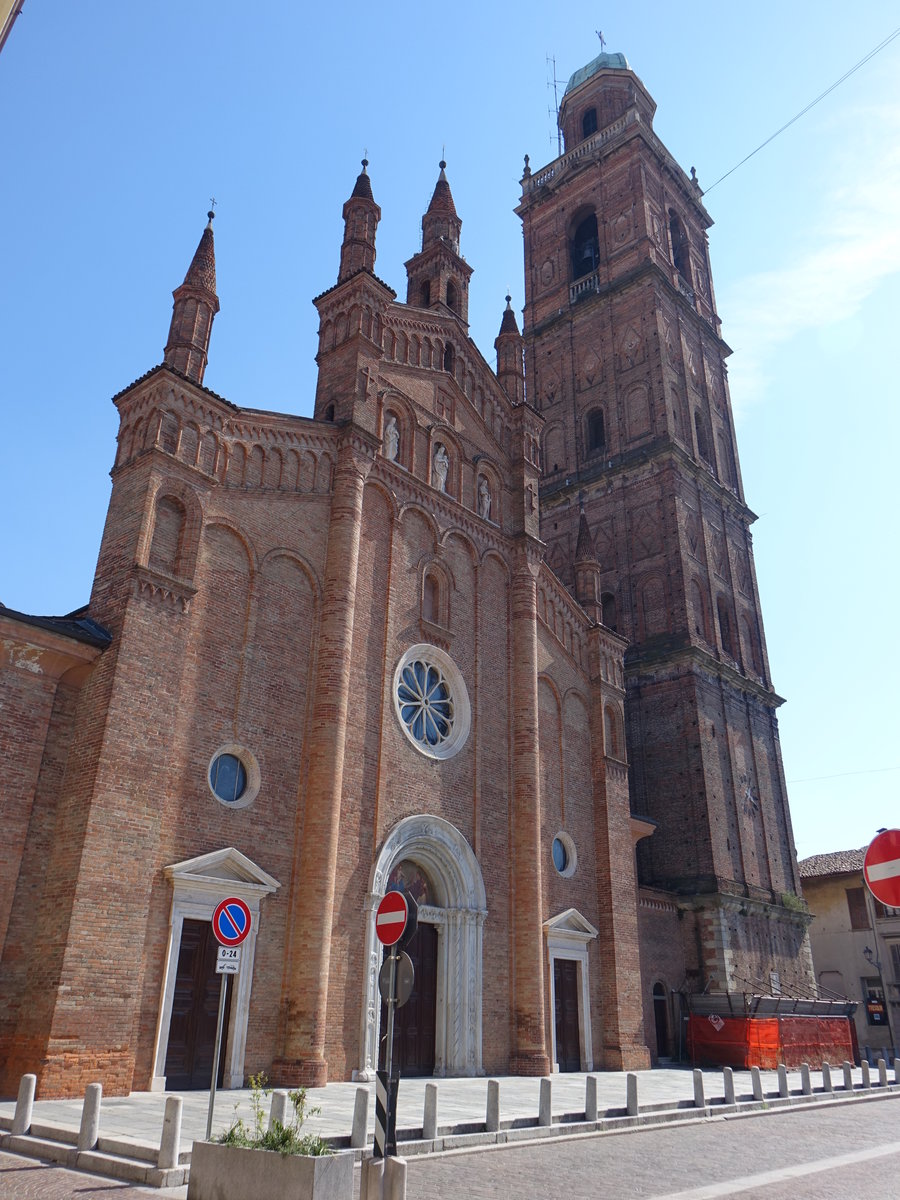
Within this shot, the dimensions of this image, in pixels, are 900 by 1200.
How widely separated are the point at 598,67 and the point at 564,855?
42471 millimetres

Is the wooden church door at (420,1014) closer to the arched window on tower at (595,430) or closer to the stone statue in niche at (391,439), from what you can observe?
the stone statue in niche at (391,439)

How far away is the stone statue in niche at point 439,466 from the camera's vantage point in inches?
896

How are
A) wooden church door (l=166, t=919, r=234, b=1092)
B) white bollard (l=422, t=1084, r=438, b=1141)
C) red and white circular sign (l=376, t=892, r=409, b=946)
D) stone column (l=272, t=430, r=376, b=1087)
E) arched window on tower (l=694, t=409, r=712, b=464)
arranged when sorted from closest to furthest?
red and white circular sign (l=376, t=892, r=409, b=946)
white bollard (l=422, t=1084, r=438, b=1141)
wooden church door (l=166, t=919, r=234, b=1092)
stone column (l=272, t=430, r=376, b=1087)
arched window on tower (l=694, t=409, r=712, b=464)

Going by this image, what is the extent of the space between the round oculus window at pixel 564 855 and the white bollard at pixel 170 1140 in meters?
15.1

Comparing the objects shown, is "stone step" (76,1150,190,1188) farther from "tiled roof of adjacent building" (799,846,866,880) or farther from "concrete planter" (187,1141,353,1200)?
"tiled roof of adjacent building" (799,846,866,880)

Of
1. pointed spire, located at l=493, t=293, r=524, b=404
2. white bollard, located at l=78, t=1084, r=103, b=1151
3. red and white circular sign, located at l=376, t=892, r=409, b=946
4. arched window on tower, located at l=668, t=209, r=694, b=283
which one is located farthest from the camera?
arched window on tower, located at l=668, t=209, r=694, b=283

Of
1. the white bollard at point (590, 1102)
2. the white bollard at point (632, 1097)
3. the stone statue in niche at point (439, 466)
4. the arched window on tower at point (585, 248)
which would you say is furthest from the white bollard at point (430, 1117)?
the arched window on tower at point (585, 248)

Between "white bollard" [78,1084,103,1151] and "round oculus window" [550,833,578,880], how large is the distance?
14.9 m

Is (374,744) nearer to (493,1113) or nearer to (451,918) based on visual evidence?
(451,918)

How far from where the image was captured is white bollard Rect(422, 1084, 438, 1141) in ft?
34.5

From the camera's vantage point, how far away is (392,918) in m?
8.70

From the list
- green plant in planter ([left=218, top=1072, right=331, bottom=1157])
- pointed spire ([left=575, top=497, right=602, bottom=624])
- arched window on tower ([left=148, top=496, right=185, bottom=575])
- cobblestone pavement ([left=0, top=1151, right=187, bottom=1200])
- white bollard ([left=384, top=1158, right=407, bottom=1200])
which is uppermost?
pointed spire ([left=575, top=497, right=602, bottom=624])

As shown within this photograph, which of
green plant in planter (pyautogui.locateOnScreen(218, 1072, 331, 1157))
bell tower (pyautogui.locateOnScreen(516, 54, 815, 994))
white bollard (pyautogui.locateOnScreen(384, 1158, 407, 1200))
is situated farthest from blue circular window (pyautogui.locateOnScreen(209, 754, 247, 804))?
bell tower (pyautogui.locateOnScreen(516, 54, 815, 994))

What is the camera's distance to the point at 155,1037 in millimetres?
13914
